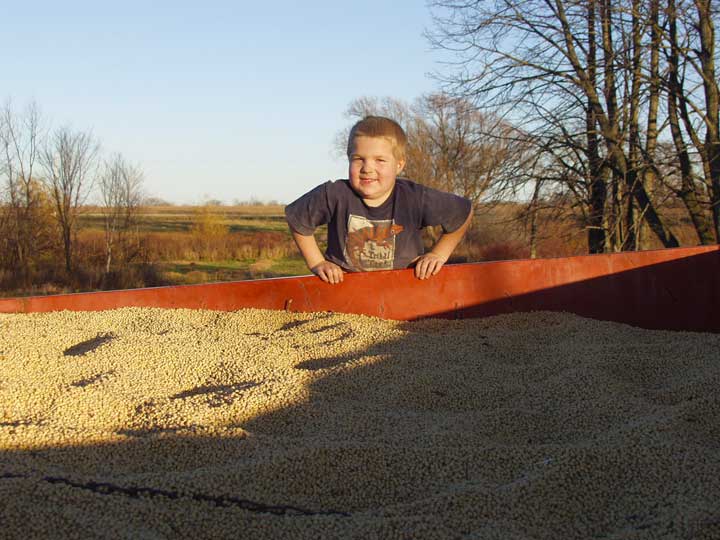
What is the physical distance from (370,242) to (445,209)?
0.44 meters

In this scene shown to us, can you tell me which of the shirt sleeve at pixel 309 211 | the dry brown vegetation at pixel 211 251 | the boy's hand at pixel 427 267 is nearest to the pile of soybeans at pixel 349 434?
the boy's hand at pixel 427 267

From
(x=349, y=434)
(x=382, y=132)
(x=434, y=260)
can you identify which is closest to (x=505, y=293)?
(x=434, y=260)

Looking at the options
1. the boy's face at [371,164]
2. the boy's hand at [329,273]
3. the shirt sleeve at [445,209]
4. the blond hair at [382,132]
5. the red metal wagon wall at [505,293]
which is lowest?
the red metal wagon wall at [505,293]

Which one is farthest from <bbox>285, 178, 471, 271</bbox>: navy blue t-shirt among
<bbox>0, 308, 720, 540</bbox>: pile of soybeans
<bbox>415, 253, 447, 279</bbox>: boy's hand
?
<bbox>0, 308, 720, 540</bbox>: pile of soybeans

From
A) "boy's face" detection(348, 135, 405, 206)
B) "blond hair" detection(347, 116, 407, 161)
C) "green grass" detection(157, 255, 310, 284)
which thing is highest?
"blond hair" detection(347, 116, 407, 161)

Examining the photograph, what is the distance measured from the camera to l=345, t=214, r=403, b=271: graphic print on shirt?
→ 397cm

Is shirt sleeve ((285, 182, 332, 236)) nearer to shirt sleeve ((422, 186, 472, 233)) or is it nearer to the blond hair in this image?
the blond hair

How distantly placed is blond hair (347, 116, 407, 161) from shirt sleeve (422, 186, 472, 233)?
276 mm

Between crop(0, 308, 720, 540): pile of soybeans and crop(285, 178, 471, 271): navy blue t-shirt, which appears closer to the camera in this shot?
crop(0, 308, 720, 540): pile of soybeans

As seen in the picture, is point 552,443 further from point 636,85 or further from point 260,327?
point 636,85

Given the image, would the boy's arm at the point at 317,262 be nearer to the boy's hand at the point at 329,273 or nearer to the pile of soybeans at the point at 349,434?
the boy's hand at the point at 329,273

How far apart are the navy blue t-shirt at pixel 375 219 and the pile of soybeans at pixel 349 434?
920 millimetres

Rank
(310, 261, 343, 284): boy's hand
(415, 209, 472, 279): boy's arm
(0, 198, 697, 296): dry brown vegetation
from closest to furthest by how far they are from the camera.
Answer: (310, 261, 343, 284): boy's hand < (415, 209, 472, 279): boy's arm < (0, 198, 697, 296): dry brown vegetation

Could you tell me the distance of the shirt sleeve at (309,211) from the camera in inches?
154
